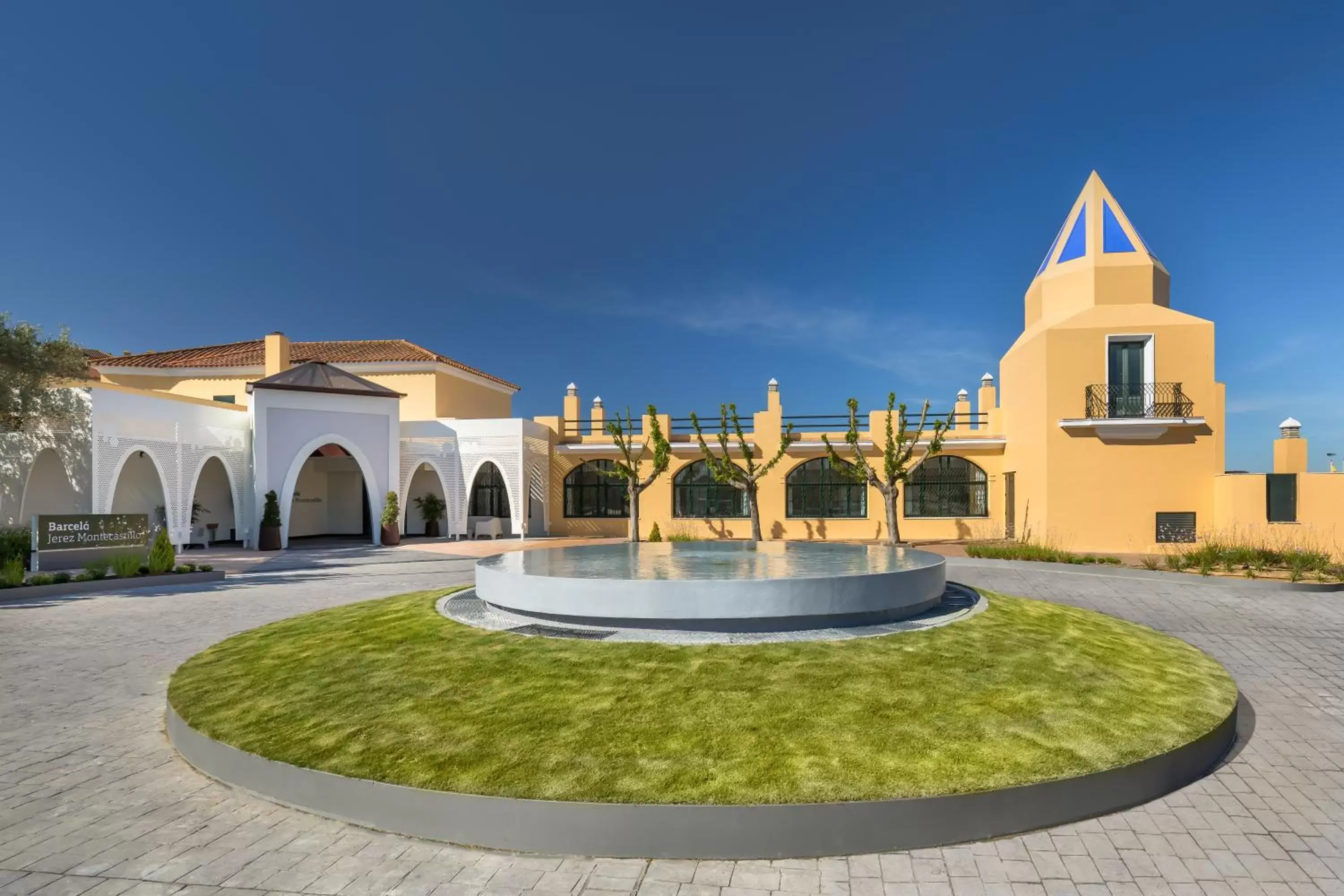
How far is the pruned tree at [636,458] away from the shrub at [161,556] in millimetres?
14167

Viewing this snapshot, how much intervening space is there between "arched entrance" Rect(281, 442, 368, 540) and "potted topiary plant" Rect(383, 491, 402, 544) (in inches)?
148

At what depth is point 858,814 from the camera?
4.51m

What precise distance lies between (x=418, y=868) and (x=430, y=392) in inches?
1162

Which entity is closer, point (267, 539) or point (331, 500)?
point (267, 539)

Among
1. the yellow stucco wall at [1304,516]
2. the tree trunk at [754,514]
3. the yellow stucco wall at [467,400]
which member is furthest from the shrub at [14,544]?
the yellow stucco wall at [1304,516]

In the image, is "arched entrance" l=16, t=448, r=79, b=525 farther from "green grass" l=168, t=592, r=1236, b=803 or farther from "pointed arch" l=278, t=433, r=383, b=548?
"green grass" l=168, t=592, r=1236, b=803

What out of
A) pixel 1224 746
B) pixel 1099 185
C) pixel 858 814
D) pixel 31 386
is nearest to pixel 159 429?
pixel 31 386

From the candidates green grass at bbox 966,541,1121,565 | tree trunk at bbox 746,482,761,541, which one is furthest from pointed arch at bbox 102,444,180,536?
green grass at bbox 966,541,1121,565

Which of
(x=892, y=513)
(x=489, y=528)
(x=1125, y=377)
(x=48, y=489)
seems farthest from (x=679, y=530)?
(x=48, y=489)

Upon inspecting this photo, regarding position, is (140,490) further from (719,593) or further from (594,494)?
(719,593)

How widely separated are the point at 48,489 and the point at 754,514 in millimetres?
23517

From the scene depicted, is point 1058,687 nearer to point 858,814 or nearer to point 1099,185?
point 858,814

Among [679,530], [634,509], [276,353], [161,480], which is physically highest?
[276,353]

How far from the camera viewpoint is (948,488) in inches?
1070
